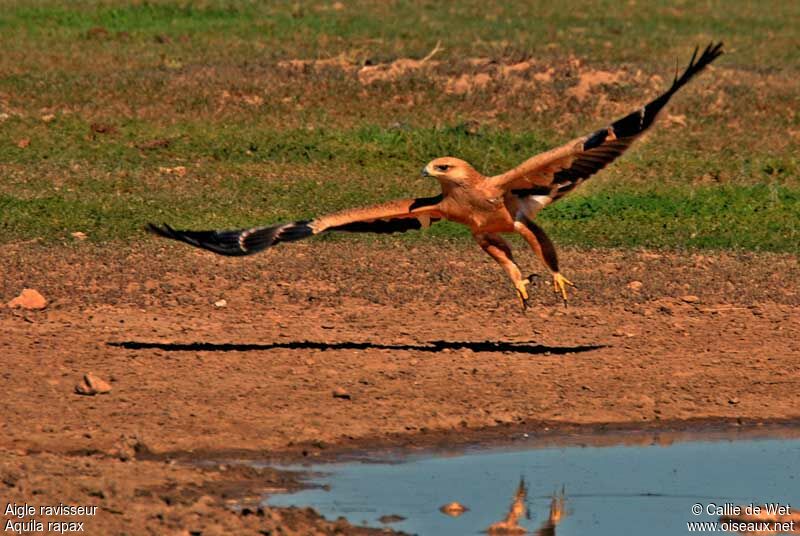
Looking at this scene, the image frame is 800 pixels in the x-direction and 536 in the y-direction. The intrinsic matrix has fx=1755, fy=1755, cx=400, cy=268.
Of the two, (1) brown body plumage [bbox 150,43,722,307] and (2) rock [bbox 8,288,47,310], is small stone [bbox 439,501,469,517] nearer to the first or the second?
(1) brown body plumage [bbox 150,43,722,307]

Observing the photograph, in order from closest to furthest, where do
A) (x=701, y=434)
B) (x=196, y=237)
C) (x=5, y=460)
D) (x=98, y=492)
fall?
1. (x=98, y=492)
2. (x=5, y=460)
3. (x=701, y=434)
4. (x=196, y=237)

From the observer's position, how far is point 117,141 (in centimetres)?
1802

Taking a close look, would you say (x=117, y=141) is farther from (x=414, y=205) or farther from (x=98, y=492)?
(x=98, y=492)

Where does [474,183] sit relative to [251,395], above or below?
above

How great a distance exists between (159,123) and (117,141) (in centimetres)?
87

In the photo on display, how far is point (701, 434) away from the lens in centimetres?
998

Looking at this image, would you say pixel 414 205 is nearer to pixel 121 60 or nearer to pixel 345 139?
pixel 345 139

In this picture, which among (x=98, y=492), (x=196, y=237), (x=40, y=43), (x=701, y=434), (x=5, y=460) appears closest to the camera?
(x=98, y=492)

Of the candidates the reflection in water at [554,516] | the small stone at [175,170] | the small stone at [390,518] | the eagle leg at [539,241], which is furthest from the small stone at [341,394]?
the small stone at [175,170]

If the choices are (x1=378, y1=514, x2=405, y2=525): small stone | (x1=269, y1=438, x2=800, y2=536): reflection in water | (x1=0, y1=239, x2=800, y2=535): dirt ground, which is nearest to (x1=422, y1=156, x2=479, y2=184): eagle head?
(x1=0, y1=239, x2=800, y2=535): dirt ground

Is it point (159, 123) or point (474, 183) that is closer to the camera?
point (474, 183)

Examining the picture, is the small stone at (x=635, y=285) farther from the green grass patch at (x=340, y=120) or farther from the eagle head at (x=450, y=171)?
the eagle head at (x=450, y=171)

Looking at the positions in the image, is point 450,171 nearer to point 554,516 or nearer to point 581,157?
point 581,157

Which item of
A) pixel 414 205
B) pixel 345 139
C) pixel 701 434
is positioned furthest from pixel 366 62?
pixel 701 434
